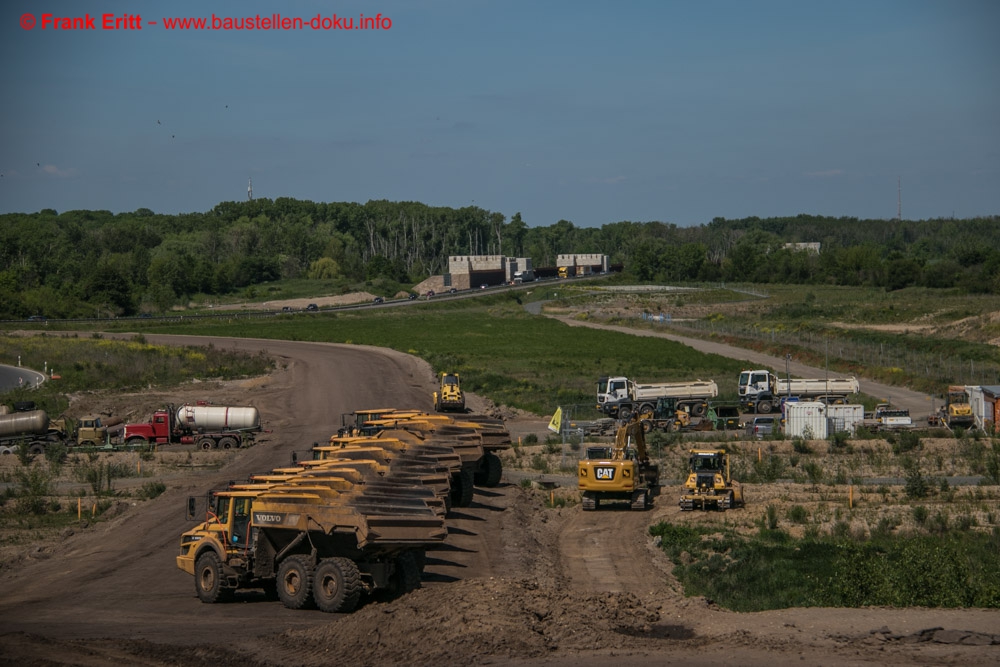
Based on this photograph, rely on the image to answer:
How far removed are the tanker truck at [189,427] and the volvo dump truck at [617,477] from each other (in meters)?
21.0

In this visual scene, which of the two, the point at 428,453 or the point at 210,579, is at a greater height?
the point at 428,453

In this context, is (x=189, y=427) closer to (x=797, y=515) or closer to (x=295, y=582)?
(x=797, y=515)

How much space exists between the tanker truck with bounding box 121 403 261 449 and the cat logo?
70.5ft

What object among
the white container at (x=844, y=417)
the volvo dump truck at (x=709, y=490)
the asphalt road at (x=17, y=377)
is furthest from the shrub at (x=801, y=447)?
the asphalt road at (x=17, y=377)

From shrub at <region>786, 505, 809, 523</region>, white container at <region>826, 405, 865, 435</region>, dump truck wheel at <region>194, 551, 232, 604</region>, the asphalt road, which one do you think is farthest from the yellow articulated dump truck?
the asphalt road

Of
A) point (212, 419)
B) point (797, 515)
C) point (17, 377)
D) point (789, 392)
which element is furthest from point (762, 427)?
point (17, 377)

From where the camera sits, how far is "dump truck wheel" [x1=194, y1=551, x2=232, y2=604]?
2281 centimetres

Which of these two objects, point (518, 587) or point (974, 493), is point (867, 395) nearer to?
point (974, 493)

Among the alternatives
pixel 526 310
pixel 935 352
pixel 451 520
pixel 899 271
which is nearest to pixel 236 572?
pixel 451 520

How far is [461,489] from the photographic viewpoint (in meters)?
34.2

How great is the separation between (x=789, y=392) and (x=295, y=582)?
44230mm

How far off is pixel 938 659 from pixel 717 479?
755 inches

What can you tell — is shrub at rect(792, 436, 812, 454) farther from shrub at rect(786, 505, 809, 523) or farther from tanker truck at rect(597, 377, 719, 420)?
shrub at rect(786, 505, 809, 523)

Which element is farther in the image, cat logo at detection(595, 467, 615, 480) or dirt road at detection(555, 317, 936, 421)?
dirt road at detection(555, 317, 936, 421)
